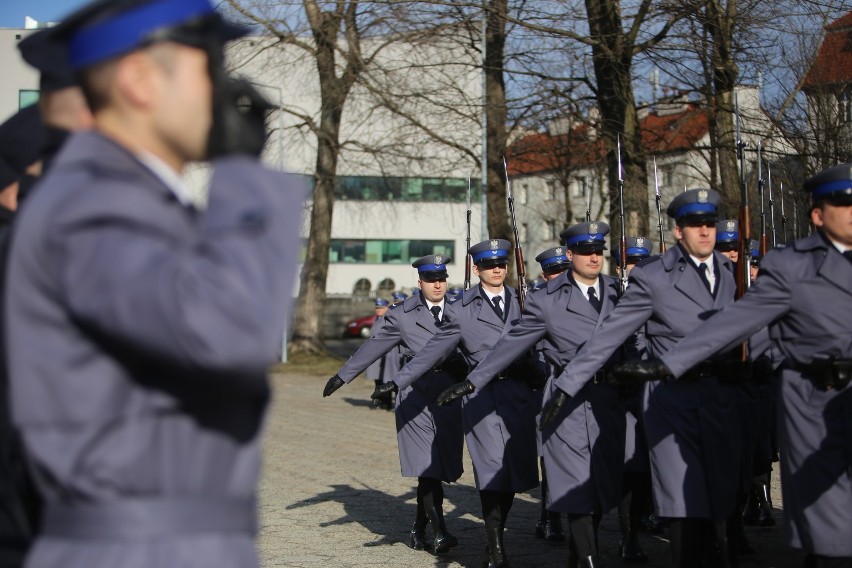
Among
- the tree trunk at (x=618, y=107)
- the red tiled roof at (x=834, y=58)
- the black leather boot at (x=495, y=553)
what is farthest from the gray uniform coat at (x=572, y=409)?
the red tiled roof at (x=834, y=58)

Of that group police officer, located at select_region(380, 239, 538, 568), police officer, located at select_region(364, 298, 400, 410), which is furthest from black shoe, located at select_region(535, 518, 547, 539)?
police officer, located at select_region(364, 298, 400, 410)

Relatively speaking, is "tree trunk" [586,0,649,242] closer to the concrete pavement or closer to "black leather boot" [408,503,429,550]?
the concrete pavement

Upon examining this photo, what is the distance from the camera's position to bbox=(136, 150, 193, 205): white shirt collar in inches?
86.9

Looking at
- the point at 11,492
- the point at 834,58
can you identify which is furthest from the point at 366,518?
the point at 834,58

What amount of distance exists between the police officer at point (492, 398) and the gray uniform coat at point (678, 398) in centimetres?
139

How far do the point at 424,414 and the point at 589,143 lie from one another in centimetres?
990

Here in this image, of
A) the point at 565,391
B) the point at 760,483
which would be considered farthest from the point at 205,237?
the point at 760,483

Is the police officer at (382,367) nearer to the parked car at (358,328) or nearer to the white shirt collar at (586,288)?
the white shirt collar at (586,288)

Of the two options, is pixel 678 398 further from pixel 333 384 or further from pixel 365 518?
pixel 365 518

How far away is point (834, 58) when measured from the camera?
55.1 ft

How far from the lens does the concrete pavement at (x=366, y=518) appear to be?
8.30m

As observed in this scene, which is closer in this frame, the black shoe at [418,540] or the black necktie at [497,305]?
the black shoe at [418,540]

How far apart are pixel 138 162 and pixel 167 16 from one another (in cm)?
26

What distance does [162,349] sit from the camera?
1.99 m
